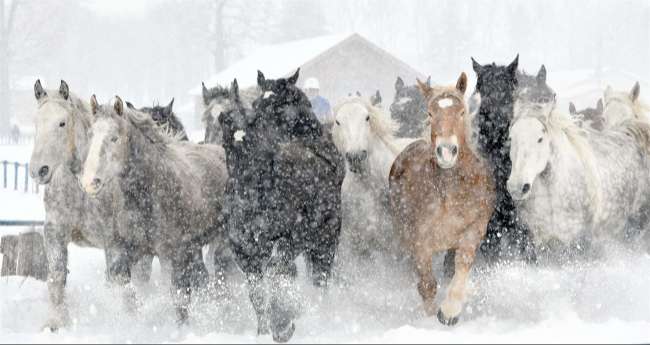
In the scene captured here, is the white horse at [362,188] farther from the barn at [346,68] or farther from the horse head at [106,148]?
the barn at [346,68]

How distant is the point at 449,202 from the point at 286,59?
99.8 feet

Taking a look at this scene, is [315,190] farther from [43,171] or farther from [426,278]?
[43,171]

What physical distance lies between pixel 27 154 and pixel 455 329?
89.5 feet

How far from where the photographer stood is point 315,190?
625 cm

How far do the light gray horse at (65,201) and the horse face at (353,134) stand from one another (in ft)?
6.52

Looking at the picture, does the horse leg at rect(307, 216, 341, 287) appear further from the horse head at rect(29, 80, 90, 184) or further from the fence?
the fence

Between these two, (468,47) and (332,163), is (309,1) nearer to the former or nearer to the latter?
(468,47)

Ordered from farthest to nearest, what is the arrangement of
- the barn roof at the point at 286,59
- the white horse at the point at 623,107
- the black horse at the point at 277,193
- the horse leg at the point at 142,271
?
the barn roof at the point at 286,59 → the white horse at the point at 623,107 → the horse leg at the point at 142,271 → the black horse at the point at 277,193

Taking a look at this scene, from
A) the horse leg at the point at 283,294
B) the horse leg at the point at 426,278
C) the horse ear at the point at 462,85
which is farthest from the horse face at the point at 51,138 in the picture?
the horse ear at the point at 462,85

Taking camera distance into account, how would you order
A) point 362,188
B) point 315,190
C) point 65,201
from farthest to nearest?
point 362,188 < point 65,201 < point 315,190

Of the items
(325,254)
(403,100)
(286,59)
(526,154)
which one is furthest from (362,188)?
(286,59)

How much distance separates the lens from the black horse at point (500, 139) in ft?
21.4

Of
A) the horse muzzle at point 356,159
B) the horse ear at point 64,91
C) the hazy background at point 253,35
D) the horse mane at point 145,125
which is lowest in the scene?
the horse muzzle at point 356,159

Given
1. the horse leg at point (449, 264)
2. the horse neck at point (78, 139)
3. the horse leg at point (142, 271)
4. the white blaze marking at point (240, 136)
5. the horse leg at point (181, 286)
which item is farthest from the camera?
the horse leg at point (142, 271)
